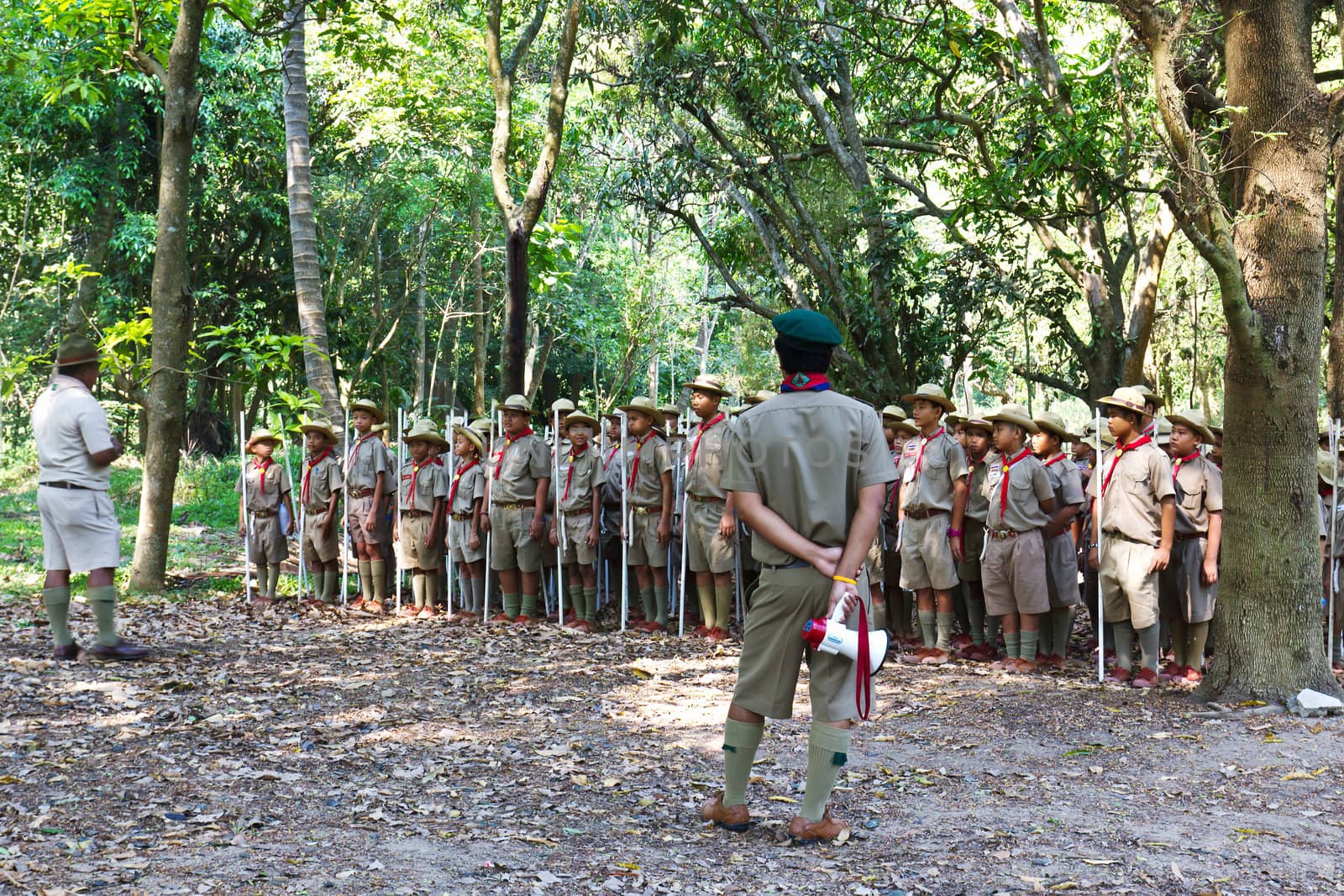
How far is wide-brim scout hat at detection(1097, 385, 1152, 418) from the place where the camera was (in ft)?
26.6

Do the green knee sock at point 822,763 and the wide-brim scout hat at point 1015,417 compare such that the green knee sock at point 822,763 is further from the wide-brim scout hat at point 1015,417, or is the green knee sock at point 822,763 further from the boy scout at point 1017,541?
the wide-brim scout hat at point 1015,417

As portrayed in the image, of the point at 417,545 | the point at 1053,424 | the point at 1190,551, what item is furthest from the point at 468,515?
the point at 1190,551

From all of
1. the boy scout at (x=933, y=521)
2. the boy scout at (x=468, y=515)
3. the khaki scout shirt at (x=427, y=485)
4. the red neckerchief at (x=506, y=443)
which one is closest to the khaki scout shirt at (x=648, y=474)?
the red neckerchief at (x=506, y=443)

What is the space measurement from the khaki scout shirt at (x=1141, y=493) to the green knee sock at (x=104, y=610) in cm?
660

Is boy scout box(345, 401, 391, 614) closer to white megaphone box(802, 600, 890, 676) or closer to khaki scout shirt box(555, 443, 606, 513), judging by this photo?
khaki scout shirt box(555, 443, 606, 513)

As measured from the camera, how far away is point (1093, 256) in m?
14.4

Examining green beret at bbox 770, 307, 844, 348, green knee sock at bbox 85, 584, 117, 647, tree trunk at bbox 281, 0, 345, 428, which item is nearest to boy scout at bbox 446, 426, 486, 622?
tree trunk at bbox 281, 0, 345, 428

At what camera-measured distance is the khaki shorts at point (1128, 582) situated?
813 centimetres

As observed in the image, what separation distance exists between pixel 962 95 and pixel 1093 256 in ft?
8.42

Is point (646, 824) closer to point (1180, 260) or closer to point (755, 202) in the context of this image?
point (755, 202)

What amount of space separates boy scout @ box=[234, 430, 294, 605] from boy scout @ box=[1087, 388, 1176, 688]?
25.7ft

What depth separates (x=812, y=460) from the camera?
4.73m

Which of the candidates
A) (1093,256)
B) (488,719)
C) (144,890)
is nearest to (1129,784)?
(488,719)

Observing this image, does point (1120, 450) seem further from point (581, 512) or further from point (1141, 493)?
point (581, 512)
